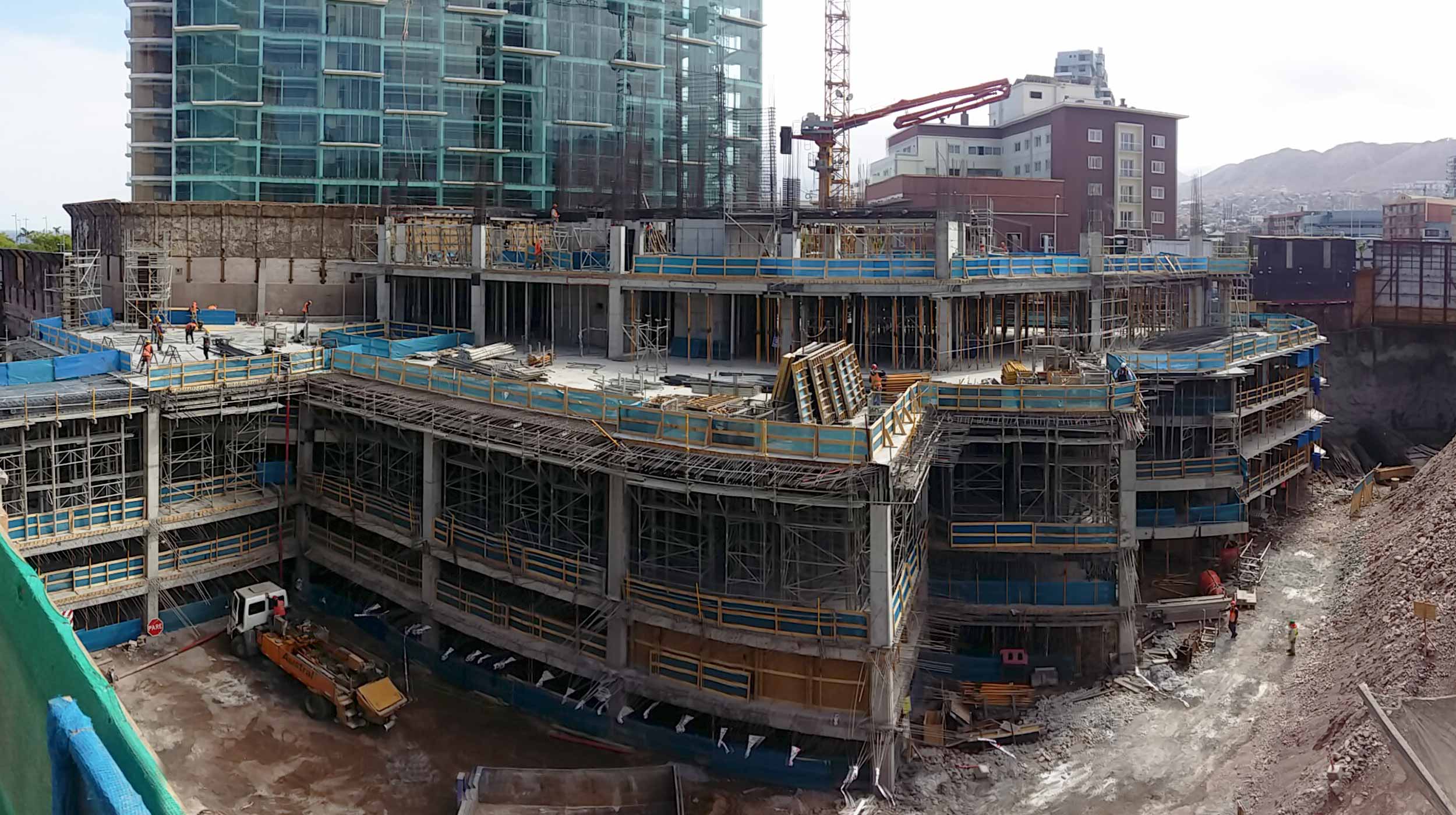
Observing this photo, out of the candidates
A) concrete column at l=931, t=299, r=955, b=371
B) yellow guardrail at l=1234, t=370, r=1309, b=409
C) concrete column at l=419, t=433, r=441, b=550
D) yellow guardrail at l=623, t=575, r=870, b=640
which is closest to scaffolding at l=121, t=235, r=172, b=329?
concrete column at l=419, t=433, r=441, b=550

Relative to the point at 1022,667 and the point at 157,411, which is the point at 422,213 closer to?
the point at 157,411

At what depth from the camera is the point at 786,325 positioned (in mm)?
37156

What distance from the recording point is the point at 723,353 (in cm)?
3934

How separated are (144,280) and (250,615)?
31.2 meters

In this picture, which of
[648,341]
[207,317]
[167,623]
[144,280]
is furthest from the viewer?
[144,280]

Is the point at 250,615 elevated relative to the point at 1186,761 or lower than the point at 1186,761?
elevated

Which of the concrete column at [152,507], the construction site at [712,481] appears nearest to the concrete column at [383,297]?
the construction site at [712,481]

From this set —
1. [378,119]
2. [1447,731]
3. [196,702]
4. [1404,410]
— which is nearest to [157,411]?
[196,702]

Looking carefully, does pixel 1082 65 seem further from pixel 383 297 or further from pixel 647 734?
pixel 647 734

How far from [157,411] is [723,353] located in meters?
18.4

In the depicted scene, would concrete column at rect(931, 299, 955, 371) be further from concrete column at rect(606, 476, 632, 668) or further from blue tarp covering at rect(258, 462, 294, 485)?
blue tarp covering at rect(258, 462, 294, 485)

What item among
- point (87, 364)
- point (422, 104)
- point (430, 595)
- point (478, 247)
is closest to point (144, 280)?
point (478, 247)

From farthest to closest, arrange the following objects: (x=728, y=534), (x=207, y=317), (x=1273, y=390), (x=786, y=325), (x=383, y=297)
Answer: (x=207, y=317)
(x=383, y=297)
(x=1273, y=390)
(x=786, y=325)
(x=728, y=534)

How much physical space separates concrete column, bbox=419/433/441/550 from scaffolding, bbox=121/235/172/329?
2487 cm
